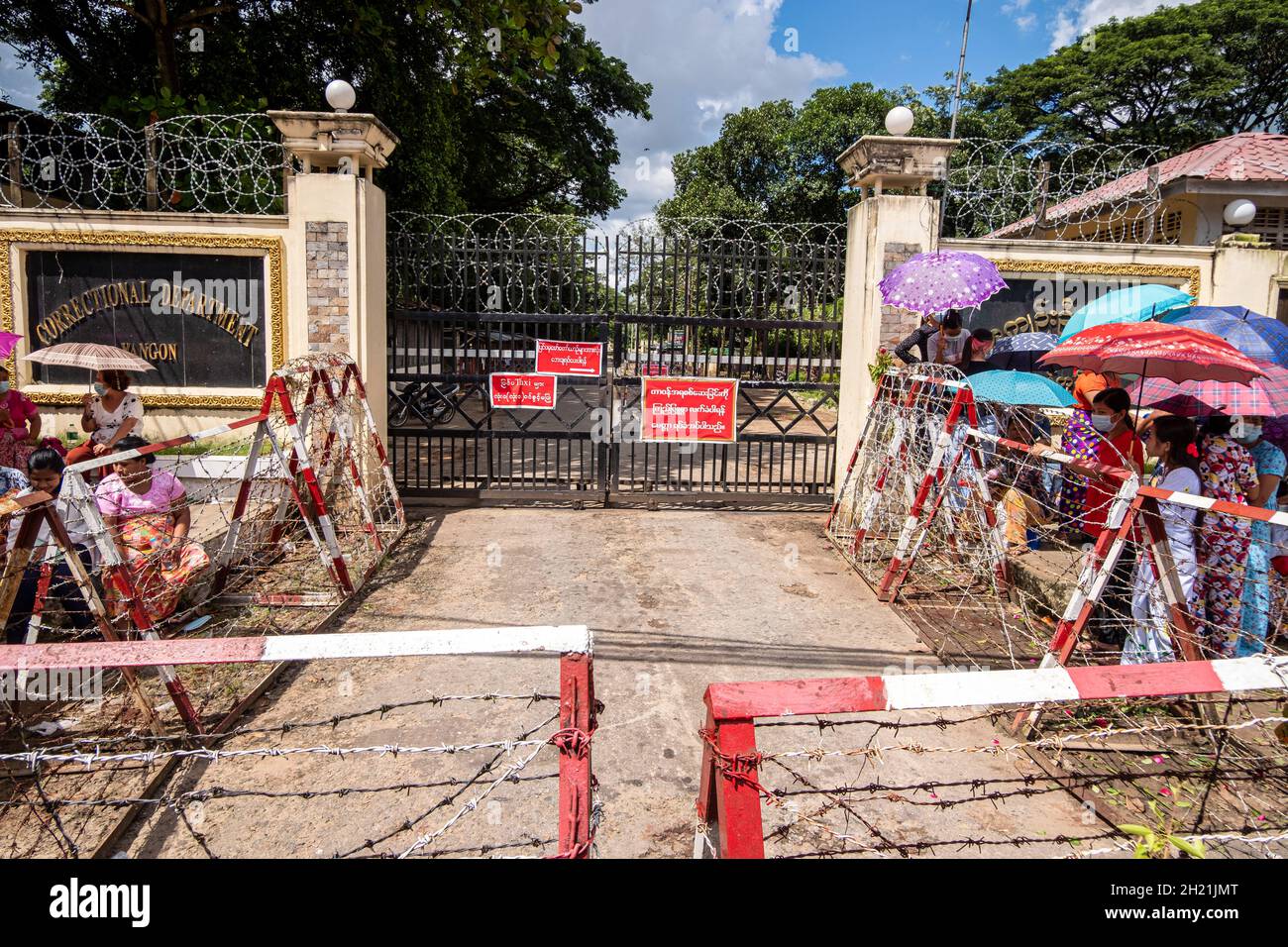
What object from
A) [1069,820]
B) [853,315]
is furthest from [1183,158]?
[1069,820]

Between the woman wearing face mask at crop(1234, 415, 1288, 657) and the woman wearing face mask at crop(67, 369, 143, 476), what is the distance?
745 centimetres

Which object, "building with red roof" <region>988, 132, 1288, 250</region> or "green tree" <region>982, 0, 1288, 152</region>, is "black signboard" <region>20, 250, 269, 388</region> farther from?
"green tree" <region>982, 0, 1288, 152</region>

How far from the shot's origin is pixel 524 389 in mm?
7652

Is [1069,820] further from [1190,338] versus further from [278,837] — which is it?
[278,837]

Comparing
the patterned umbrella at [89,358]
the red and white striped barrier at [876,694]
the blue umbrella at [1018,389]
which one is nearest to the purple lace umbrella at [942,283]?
the blue umbrella at [1018,389]

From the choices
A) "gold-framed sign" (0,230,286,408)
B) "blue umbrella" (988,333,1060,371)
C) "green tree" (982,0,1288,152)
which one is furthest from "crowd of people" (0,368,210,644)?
"green tree" (982,0,1288,152)

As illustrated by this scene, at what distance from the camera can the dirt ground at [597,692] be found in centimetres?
293

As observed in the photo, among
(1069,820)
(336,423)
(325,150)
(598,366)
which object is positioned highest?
(325,150)

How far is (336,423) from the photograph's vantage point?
19.5 ft

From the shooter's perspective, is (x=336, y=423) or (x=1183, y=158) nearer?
(x=336, y=423)

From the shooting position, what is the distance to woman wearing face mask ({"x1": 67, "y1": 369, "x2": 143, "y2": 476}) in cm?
593

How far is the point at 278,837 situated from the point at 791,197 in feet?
76.9

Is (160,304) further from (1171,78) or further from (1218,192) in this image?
(1171,78)

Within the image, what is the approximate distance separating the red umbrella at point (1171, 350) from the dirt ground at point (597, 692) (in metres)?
2.00
